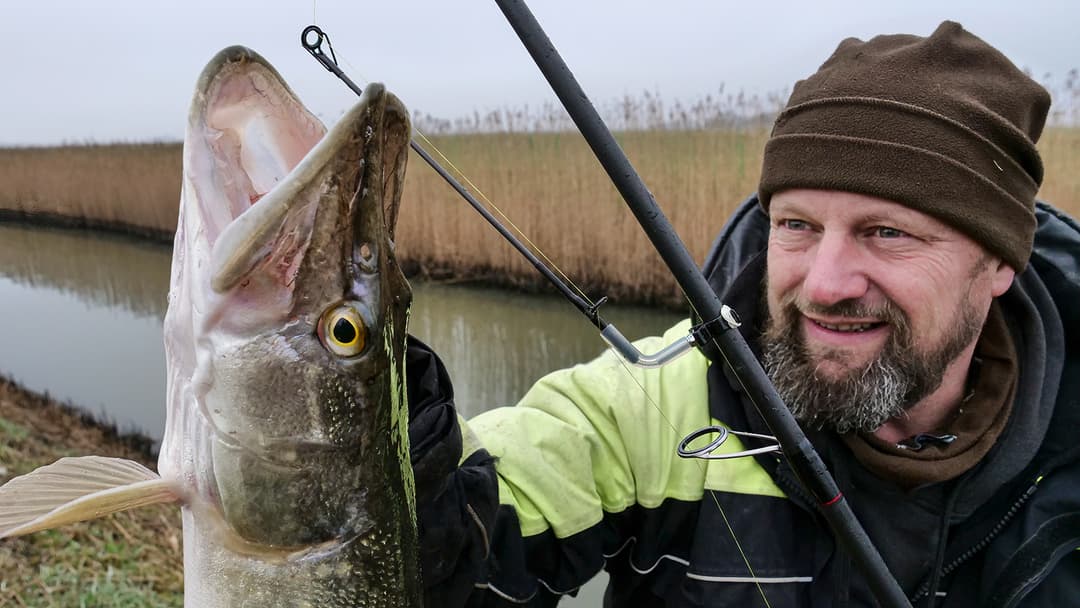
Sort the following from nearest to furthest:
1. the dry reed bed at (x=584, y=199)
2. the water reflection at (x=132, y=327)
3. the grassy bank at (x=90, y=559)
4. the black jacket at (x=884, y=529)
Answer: the black jacket at (x=884, y=529)
the grassy bank at (x=90, y=559)
the water reflection at (x=132, y=327)
the dry reed bed at (x=584, y=199)

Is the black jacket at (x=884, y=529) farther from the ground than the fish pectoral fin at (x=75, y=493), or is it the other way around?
the fish pectoral fin at (x=75, y=493)

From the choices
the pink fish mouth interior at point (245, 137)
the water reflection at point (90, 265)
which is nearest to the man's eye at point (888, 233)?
the pink fish mouth interior at point (245, 137)

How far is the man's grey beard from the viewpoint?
1.69 metres

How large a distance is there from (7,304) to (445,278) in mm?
4916

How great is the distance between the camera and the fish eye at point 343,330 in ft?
3.22

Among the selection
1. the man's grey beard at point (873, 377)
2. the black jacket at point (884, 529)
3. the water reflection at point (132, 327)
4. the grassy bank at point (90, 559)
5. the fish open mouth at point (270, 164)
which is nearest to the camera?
the fish open mouth at point (270, 164)

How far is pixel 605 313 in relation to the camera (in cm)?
786

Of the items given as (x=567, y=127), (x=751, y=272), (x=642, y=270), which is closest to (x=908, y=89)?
(x=751, y=272)

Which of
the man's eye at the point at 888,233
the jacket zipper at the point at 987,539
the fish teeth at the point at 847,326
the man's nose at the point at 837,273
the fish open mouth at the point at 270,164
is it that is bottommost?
the jacket zipper at the point at 987,539

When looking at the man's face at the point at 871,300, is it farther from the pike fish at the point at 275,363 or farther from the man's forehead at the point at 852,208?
the pike fish at the point at 275,363

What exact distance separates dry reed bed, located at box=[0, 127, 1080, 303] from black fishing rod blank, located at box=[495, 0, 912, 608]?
235 inches

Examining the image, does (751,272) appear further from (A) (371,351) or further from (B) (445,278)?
(B) (445,278)

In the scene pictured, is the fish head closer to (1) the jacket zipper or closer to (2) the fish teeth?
(2) the fish teeth

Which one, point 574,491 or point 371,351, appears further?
point 574,491
